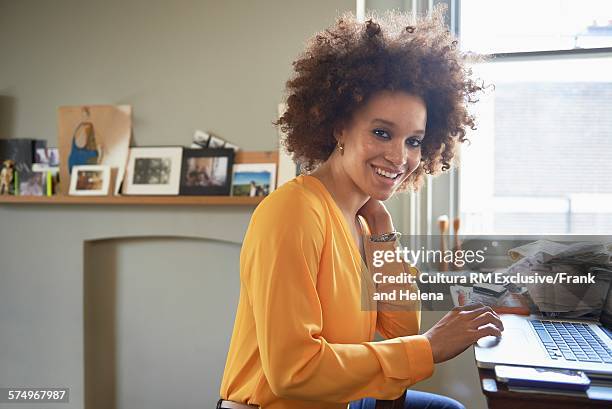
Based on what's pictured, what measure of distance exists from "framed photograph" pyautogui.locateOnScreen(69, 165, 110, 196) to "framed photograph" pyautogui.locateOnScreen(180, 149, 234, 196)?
0.35m

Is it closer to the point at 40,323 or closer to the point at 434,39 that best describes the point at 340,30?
the point at 434,39

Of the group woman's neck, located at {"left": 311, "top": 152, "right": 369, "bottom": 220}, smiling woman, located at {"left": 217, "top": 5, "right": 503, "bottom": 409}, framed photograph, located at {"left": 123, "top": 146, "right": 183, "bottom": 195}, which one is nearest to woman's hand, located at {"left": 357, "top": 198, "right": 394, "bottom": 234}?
smiling woman, located at {"left": 217, "top": 5, "right": 503, "bottom": 409}

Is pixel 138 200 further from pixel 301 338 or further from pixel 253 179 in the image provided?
pixel 301 338

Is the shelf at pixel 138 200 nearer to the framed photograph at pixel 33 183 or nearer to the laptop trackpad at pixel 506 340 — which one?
the framed photograph at pixel 33 183

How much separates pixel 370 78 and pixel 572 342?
755mm

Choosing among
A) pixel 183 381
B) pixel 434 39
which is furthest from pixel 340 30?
pixel 183 381

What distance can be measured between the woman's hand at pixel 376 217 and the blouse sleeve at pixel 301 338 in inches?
16.6

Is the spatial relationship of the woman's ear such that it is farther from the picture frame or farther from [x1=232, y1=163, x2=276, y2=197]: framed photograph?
the picture frame

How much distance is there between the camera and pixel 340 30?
144 centimetres

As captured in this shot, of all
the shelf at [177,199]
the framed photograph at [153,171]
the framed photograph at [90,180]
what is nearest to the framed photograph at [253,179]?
the shelf at [177,199]

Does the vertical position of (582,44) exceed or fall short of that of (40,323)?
it exceeds it

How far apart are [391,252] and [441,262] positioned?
0.72 metres

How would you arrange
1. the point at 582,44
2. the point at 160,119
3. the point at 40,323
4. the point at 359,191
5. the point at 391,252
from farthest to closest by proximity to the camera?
the point at 40,323 → the point at 160,119 → the point at 582,44 → the point at 391,252 → the point at 359,191

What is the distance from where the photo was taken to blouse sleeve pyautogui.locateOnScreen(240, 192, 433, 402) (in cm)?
110
